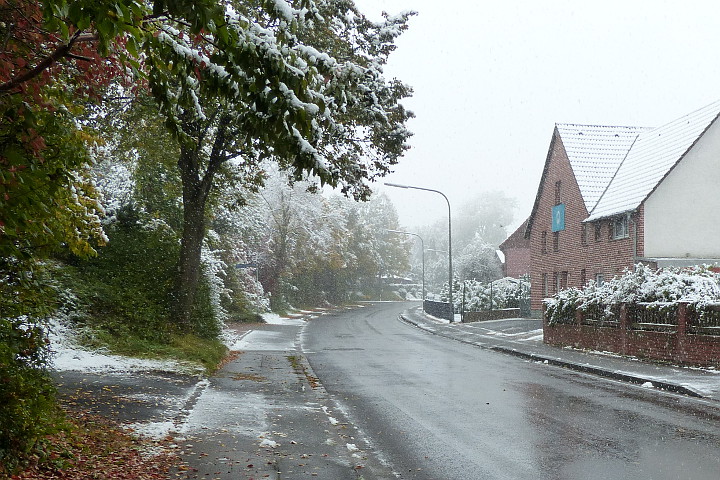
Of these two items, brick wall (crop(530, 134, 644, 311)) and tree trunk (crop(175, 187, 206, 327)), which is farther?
brick wall (crop(530, 134, 644, 311))

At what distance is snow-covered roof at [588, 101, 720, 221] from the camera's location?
3136 centimetres

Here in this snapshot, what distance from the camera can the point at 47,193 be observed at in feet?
21.4

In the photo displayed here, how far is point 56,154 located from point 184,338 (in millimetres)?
11869

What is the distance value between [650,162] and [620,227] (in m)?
3.63

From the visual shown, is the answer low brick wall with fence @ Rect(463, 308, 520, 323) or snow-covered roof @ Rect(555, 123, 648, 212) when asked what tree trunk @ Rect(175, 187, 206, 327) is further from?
low brick wall with fence @ Rect(463, 308, 520, 323)

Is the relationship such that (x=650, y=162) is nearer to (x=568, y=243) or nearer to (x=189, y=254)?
(x=568, y=243)

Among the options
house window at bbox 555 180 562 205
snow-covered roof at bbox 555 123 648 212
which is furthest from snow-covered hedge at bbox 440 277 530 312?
snow-covered roof at bbox 555 123 648 212

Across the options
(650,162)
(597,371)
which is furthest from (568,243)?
(597,371)

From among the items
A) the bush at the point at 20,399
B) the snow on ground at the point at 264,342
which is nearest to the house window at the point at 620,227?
the snow on ground at the point at 264,342

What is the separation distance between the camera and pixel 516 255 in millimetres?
72125

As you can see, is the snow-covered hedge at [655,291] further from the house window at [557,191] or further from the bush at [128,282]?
the house window at [557,191]

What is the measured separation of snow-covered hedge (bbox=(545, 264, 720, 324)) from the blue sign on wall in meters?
16.8

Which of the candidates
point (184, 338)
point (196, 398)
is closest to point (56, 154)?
point (196, 398)

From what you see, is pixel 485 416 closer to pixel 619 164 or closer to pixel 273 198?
pixel 619 164
